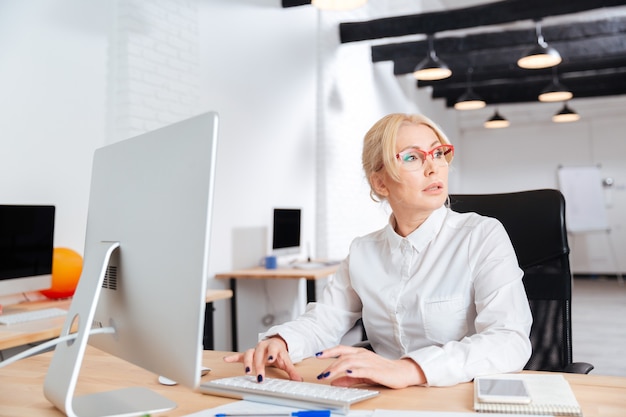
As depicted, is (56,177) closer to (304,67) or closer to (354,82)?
(304,67)

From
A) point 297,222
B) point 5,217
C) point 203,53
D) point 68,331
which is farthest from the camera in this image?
point 297,222

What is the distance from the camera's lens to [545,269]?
73.5 inches

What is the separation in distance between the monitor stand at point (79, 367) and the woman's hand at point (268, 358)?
0.21 metres

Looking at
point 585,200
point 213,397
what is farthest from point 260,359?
point 585,200

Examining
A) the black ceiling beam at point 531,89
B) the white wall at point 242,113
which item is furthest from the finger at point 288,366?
the black ceiling beam at point 531,89

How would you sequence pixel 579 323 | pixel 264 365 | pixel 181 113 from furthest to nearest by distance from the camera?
pixel 579 323 < pixel 181 113 < pixel 264 365

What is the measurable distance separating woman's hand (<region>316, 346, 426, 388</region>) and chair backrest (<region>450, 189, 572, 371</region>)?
75 centimetres

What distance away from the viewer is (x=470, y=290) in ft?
5.08

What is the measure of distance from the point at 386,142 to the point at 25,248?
1831 mm

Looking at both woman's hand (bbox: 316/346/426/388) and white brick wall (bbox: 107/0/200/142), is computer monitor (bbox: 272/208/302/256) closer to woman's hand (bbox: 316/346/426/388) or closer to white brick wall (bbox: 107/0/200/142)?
white brick wall (bbox: 107/0/200/142)

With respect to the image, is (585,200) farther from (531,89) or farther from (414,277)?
(414,277)

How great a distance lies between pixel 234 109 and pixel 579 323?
4.26 meters

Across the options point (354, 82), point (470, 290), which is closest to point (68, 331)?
point (470, 290)

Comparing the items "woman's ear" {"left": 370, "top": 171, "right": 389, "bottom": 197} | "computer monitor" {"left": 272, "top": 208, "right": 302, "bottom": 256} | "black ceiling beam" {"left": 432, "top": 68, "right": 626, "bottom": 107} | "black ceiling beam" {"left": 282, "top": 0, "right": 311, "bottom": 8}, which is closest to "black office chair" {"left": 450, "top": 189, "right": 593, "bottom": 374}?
"woman's ear" {"left": 370, "top": 171, "right": 389, "bottom": 197}
